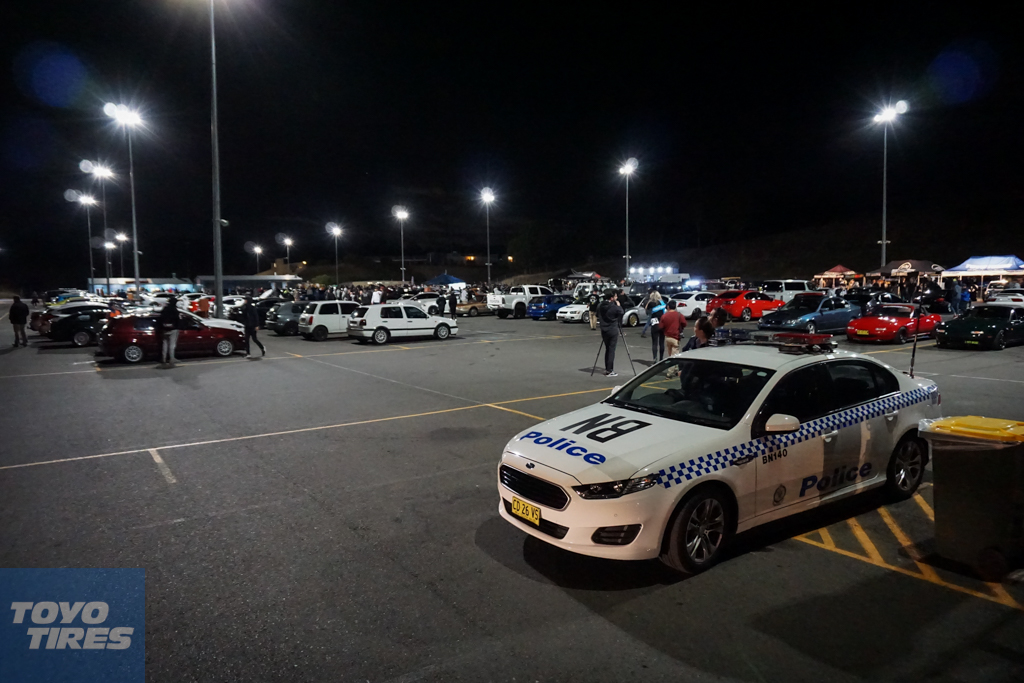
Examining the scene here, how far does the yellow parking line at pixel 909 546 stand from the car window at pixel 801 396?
1.16 metres

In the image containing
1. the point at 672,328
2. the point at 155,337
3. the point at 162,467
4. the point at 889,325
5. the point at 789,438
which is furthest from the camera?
the point at 889,325

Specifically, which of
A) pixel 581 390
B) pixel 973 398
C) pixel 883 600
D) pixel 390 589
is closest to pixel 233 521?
pixel 390 589

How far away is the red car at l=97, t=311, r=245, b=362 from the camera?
16.9 m

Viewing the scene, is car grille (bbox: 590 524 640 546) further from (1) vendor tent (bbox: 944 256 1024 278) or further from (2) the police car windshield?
(1) vendor tent (bbox: 944 256 1024 278)

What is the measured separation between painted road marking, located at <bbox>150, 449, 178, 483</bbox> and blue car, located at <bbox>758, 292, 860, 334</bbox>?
64.3 ft

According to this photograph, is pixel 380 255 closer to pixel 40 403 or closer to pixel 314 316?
pixel 314 316

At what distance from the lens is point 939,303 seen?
34.3m

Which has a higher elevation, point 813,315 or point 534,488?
point 813,315

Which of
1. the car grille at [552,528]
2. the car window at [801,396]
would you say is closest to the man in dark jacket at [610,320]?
the car window at [801,396]

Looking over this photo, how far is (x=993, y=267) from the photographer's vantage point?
37.8 m

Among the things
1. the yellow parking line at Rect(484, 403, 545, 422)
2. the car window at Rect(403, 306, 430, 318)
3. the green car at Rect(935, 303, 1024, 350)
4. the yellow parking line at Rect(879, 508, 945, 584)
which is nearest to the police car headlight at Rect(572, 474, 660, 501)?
the yellow parking line at Rect(879, 508, 945, 584)

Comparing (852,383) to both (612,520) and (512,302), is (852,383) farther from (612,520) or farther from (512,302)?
(512,302)

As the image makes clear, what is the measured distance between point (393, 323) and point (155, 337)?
7.86m

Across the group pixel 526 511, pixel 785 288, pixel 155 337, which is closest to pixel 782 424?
pixel 526 511
